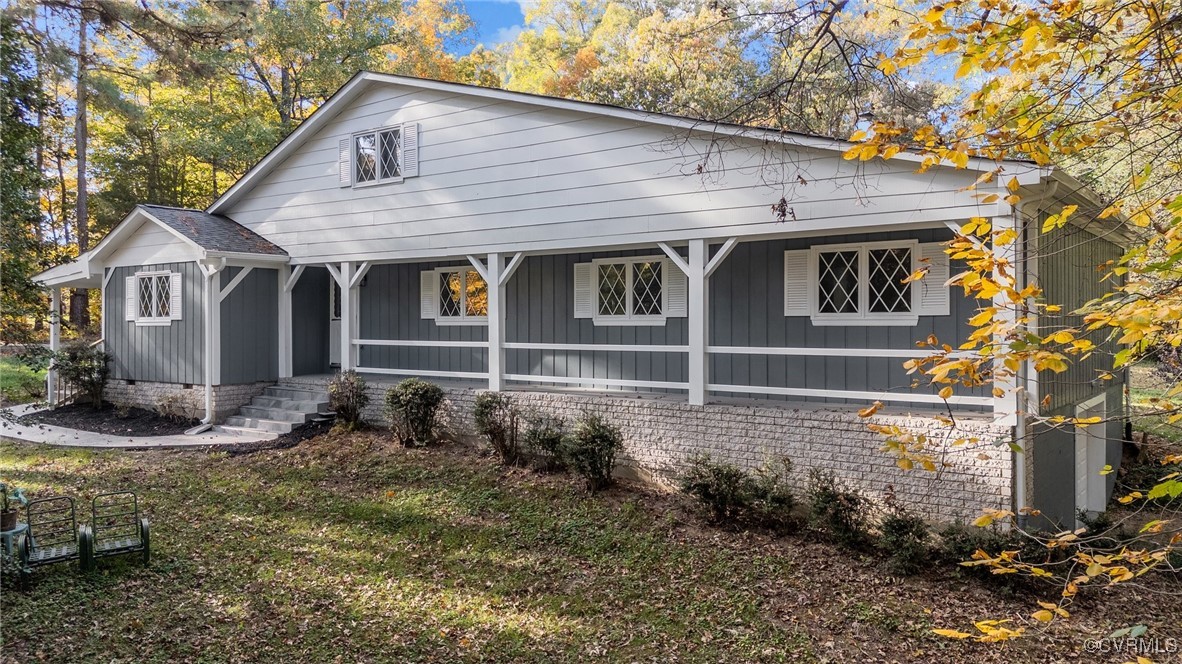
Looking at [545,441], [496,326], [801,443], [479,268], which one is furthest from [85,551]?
[801,443]

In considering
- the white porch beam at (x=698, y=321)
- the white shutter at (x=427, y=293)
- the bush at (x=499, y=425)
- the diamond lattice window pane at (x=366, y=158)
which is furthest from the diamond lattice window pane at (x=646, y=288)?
the diamond lattice window pane at (x=366, y=158)

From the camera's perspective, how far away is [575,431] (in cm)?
903

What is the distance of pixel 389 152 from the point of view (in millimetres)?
12281

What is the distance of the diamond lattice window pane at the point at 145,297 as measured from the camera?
45.8ft

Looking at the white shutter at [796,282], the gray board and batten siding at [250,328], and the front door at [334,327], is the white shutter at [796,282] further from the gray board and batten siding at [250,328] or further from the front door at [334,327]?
the gray board and batten siding at [250,328]

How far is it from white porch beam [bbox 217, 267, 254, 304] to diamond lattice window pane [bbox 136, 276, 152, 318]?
2.22 meters

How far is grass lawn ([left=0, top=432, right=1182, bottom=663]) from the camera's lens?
5.50 meters

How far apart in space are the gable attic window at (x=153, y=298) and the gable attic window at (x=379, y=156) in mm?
3895

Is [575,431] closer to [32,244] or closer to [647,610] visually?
[647,610]

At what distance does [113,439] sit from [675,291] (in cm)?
957

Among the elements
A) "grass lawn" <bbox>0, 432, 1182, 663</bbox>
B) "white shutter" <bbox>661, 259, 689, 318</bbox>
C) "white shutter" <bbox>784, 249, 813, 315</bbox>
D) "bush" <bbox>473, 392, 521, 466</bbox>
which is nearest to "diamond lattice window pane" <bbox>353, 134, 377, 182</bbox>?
"bush" <bbox>473, 392, 521, 466</bbox>

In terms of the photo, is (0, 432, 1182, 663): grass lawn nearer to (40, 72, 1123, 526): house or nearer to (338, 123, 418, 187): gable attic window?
(40, 72, 1123, 526): house

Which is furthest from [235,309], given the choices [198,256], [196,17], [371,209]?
[196,17]

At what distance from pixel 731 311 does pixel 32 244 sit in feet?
26.6
